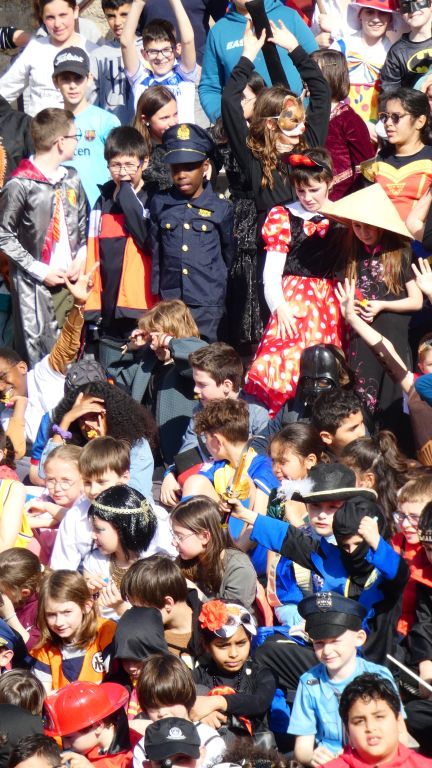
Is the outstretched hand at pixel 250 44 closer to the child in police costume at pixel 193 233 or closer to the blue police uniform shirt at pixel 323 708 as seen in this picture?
the child in police costume at pixel 193 233

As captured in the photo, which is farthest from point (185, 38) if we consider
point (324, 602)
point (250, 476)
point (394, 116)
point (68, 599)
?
→ point (324, 602)


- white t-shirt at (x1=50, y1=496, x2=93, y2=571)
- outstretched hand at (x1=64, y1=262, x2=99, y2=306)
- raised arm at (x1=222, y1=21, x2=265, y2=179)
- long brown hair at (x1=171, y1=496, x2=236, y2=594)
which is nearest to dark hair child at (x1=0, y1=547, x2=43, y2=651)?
white t-shirt at (x1=50, y1=496, x2=93, y2=571)

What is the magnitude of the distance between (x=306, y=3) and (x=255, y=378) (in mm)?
3936

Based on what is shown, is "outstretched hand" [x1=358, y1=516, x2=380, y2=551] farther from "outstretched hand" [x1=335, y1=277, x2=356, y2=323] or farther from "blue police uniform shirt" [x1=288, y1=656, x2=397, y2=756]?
"outstretched hand" [x1=335, y1=277, x2=356, y2=323]

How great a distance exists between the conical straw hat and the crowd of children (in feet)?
0.05

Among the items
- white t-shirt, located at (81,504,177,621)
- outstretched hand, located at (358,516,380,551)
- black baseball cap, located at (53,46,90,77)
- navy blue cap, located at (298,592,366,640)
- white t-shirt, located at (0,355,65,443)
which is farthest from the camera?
black baseball cap, located at (53,46,90,77)

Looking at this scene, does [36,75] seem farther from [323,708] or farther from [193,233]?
[323,708]

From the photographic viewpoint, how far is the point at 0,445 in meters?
7.43

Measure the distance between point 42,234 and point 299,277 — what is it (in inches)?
75.8

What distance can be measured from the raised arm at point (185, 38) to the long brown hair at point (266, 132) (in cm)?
148

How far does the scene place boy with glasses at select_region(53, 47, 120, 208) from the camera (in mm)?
9516

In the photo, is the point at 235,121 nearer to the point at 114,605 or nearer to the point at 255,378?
the point at 255,378

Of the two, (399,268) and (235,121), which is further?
(235,121)

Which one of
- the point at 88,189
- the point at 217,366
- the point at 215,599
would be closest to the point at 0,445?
the point at 217,366
